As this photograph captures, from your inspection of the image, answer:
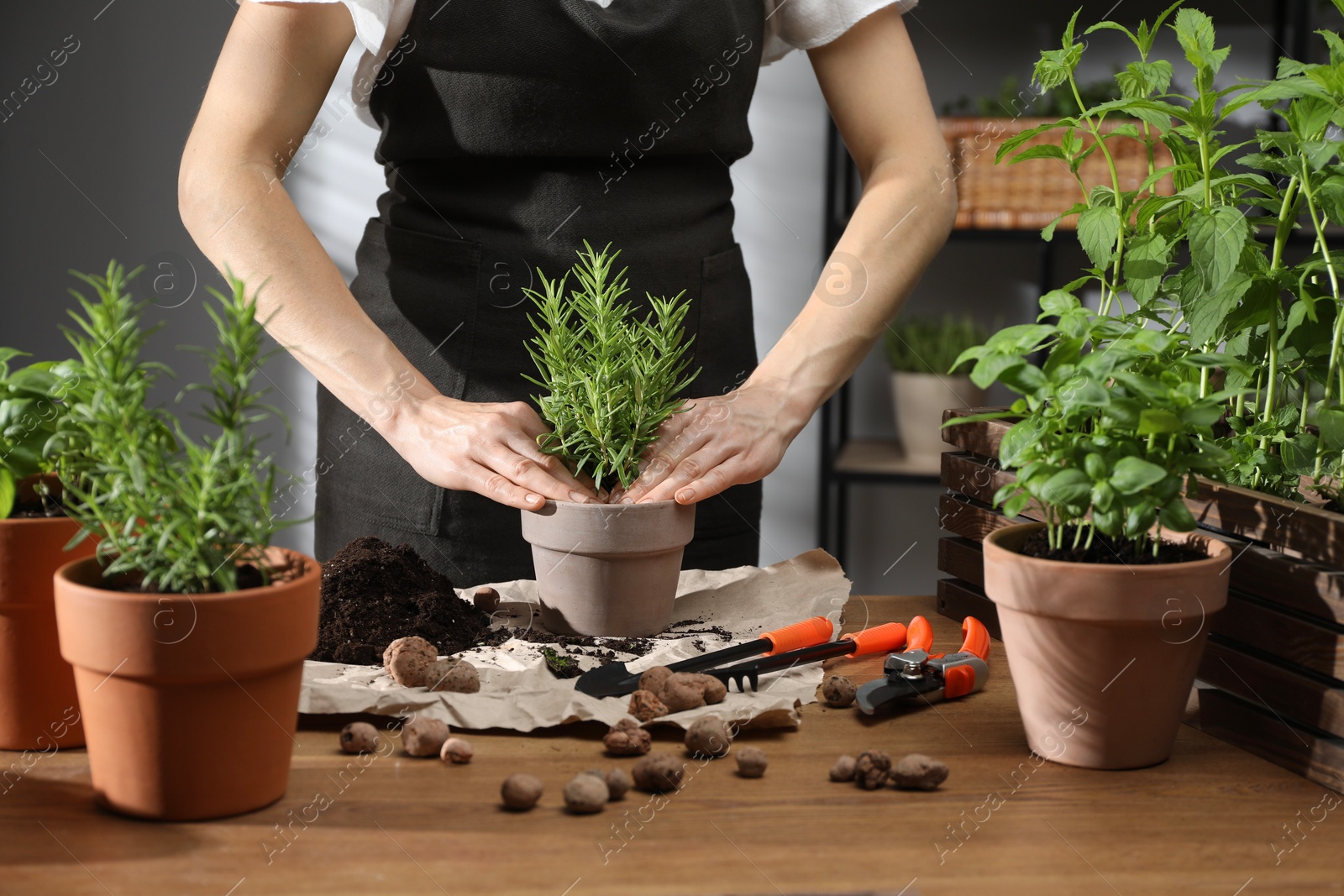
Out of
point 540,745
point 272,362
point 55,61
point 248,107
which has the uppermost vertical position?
point 55,61

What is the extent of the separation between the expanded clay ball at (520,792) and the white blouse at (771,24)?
2.96ft

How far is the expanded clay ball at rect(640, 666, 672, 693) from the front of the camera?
0.82 m

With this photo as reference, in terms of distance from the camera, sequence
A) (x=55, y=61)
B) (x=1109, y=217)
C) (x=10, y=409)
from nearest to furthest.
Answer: (x=10, y=409)
(x=1109, y=217)
(x=55, y=61)

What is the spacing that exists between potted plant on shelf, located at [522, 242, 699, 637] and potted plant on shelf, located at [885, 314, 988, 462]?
1.75 m

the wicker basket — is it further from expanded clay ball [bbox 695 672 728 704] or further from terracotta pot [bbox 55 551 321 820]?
terracotta pot [bbox 55 551 321 820]

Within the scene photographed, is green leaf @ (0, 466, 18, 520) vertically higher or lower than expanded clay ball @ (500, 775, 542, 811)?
higher

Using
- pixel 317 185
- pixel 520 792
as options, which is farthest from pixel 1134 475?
pixel 317 185

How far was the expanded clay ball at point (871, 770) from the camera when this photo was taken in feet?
2.29

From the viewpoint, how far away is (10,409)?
0.73 m

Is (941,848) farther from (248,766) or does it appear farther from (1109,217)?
(1109,217)

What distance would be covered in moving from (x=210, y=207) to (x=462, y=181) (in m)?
0.31

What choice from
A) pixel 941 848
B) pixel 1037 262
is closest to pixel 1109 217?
pixel 941 848

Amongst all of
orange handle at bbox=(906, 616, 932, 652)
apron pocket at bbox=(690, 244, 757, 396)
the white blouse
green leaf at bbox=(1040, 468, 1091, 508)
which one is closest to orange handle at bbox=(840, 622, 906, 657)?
orange handle at bbox=(906, 616, 932, 652)

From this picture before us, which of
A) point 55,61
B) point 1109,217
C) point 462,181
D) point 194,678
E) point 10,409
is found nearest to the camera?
point 194,678
